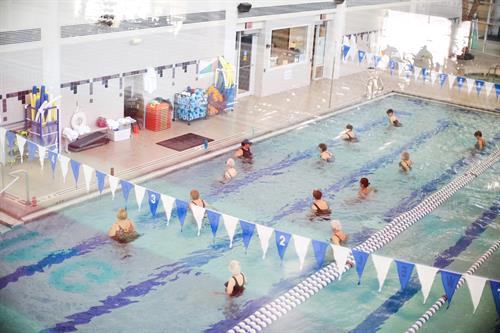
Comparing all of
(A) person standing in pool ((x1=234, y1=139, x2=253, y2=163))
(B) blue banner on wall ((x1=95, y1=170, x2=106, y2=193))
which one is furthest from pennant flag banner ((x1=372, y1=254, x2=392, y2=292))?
(A) person standing in pool ((x1=234, y1=139, x2=253, y2=163))

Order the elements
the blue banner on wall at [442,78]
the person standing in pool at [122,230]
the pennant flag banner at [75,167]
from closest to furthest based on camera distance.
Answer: the person standing in pool at [122,230] → the pennant flag banner at [75,167] → the blue banner on wall at [442,78]

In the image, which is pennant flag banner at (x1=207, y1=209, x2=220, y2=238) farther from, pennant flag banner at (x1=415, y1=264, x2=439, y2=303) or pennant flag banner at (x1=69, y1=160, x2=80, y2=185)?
pennant flag banner at (x1=415, y1=264, x2=439, y2=303)

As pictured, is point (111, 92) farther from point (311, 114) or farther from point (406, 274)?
point (406, 274)

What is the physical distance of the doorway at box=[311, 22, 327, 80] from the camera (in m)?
20.6

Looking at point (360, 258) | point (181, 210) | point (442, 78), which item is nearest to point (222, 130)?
point (181, 210)

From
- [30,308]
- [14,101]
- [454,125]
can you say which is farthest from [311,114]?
[30,308]

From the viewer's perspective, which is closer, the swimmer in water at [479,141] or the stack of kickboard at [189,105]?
the stack of kickboard at [189,105]

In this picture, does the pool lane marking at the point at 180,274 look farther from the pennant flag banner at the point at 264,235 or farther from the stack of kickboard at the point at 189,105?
the stack of kickboard at the point at 189,105

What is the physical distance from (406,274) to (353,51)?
13.2 metres

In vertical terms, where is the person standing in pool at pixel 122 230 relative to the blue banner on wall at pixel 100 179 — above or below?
below

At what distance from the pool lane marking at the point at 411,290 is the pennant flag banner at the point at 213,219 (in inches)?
101

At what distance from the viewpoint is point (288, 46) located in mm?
19641

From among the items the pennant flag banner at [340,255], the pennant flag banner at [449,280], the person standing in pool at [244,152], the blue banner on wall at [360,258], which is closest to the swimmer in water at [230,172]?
the person standing in pool at [244,152]

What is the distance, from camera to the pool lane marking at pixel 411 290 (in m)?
9.04
